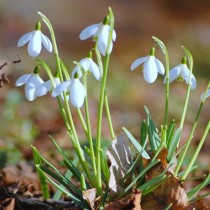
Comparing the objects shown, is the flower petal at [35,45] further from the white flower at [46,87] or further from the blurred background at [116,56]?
the blurred background at [116,56]

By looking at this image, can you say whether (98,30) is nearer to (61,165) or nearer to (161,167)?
(161,167)

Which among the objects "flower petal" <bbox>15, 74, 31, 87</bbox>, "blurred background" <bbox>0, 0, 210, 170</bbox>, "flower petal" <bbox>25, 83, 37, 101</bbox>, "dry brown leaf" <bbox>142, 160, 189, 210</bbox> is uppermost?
"flower petal" <bbox>15, 74, 31, 87</bbox>

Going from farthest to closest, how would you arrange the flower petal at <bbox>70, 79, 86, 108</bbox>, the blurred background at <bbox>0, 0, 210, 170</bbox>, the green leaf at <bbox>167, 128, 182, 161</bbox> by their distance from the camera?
1. the blurred background at <bbox>0, 0, 210, 170</bbox>
2. the green leaf at <bbox>167, 128, 182, 161</bbox>
3. the flower petal at <bbox>70, 79, 86, 108</bbox>

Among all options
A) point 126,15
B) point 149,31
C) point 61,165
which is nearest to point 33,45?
point 61,165

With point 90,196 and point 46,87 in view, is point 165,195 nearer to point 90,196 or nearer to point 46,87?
point 90,196

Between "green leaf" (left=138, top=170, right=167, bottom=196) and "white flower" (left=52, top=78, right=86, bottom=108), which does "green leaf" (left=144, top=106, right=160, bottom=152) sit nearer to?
"green leaf" (left=138, top=170, right=167, bottom=196)

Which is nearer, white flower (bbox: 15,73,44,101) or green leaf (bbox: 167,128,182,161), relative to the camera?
white flower (bbox: 15,73,44,101)

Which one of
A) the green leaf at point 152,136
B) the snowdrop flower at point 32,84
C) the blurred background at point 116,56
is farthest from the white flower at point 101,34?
the blurred background at point 116,56

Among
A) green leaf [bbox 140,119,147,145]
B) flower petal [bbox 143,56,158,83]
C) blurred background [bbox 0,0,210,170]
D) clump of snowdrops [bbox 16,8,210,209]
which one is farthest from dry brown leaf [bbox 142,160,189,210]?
blurred background [bbox 0,0,210,170]
